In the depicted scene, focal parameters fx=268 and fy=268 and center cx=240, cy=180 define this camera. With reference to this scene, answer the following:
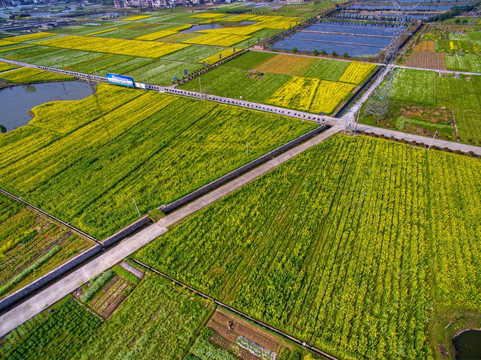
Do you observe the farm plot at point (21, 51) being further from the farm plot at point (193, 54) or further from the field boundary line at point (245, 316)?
the field boundary line at point (245, 316)

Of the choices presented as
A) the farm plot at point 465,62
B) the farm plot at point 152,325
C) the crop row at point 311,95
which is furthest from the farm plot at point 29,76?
the farm plot at point 465,62

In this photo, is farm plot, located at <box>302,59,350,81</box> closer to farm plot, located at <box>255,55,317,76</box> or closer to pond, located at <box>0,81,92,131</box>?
farm plot, located at <box>255,55,317,76</box>

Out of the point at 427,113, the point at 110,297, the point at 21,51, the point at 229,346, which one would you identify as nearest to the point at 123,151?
the point at 110,297

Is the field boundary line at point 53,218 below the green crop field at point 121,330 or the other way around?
the other way around

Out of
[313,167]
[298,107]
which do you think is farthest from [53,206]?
[298,107]

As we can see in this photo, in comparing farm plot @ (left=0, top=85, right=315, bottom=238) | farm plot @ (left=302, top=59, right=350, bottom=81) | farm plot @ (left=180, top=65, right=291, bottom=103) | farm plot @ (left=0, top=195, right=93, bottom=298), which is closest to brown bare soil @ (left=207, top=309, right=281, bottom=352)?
farm plot @ (left=0, top=85, right=315, bottom=238)

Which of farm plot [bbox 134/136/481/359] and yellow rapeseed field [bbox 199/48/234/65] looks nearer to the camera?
farm plot [bbox 134/136/481/359]
